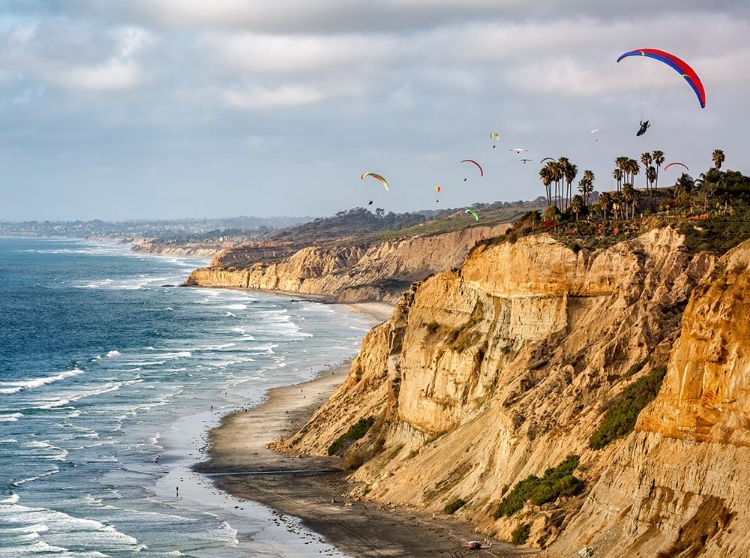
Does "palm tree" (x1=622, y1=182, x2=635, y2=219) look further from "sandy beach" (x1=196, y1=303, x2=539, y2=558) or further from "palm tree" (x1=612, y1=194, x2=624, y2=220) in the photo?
"sandy beach" (x1=196, y1=303, x2=539, y2=558)

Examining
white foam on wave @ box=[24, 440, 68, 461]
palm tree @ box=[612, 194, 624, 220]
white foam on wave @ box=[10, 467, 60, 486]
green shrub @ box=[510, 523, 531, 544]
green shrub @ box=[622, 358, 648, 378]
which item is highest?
palm tree @ box=[612, 194, 624, 220]

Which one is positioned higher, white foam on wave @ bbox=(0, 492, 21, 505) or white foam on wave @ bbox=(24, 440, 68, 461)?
white foam on wave @ bbox=(24, 440, 68, 461)

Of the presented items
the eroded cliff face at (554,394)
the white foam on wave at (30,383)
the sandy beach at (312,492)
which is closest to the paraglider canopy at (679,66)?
the eroded cliff face at (554,394)

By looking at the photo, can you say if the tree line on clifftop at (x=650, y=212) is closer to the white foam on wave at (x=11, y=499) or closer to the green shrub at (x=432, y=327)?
the green shrub at (x=432, y=327)

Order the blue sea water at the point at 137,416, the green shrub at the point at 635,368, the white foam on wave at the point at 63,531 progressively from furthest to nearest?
1. the blue sea water at the point at 137,416
2. the white foam on wave at the point at 63,531
3. the green shrub at the point at 635,368

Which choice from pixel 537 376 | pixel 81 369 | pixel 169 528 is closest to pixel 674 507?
pixel 537 376

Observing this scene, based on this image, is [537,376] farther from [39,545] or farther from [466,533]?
[39,545]

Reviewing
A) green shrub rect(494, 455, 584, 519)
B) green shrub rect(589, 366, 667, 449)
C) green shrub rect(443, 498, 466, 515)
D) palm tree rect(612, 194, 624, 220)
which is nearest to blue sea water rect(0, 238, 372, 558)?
green shrub rect(443, 498, 466, 515)
